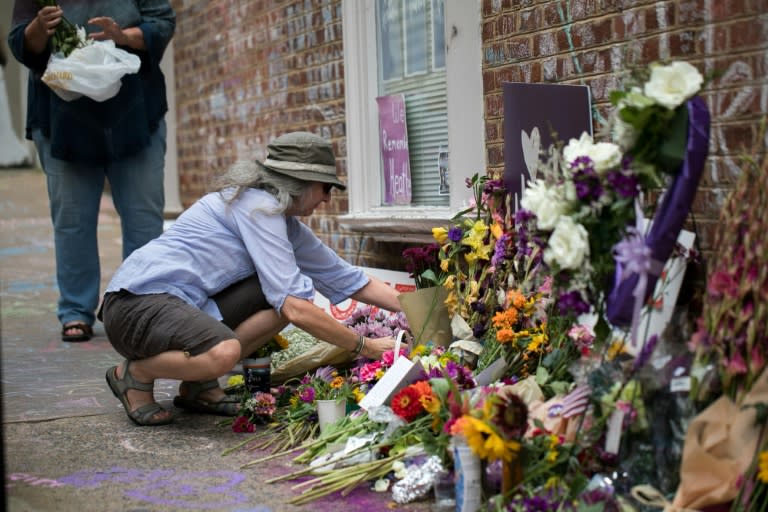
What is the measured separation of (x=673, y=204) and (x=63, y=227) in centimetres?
406

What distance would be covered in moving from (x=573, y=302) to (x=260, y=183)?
1693 mm

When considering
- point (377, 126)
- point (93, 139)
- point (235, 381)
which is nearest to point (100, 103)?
point (93, 139)

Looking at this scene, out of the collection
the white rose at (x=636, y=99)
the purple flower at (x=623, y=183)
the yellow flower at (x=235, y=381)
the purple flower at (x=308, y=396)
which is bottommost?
the yellow flower at (x=235, y=381)

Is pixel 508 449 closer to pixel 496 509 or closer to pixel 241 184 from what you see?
pixel 496 509

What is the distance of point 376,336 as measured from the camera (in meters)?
4.41

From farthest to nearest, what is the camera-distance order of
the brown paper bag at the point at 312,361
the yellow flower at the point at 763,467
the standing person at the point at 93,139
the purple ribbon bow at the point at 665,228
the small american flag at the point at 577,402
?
the standing person at the point at 93,139 → the brown paper bag at the point at 312,361 → the small american flag at the point at 577,402 → the purple ribbon bow at the point at 665,228 → the yellow flower at the point at 763,467

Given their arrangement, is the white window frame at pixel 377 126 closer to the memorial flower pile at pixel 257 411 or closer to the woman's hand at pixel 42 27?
the memorial flower pile at pixel 257 411

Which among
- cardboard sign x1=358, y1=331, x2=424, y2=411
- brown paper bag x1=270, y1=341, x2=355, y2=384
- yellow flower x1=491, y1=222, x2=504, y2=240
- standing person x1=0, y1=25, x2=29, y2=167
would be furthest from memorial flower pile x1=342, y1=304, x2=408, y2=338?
standing person x1=0, y1=25, x2=29, y2=167

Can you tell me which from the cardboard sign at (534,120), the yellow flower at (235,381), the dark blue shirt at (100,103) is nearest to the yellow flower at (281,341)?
the yellow flower at (235,381)

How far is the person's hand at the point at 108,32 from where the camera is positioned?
5.27 meters

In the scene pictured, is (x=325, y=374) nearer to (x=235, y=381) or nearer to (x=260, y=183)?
(x=235, y=381)

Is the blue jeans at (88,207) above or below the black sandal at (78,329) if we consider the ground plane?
above

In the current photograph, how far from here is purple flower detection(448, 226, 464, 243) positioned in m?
4.05

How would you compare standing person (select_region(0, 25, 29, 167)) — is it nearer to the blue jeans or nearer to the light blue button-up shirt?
the blue jeans
